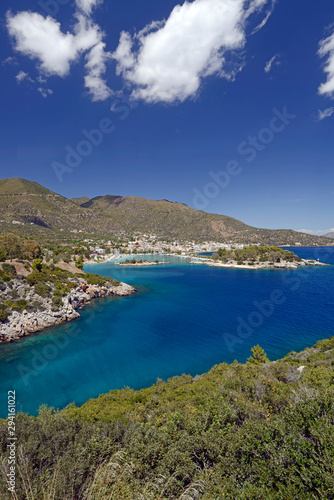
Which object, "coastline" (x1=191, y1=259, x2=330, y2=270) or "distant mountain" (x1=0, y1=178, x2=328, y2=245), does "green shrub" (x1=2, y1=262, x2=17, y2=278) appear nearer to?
"coastline" (x1=191, y1=259, x2=330, y2=270)

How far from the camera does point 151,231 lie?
6565 inches

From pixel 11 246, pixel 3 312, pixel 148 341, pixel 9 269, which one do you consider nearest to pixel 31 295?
pixel 3 312

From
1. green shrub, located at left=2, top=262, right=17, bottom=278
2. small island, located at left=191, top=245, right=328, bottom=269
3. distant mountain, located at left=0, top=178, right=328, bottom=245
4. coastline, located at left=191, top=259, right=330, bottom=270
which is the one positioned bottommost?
coastline, located at left=191, top=259, right=330, bottom=270

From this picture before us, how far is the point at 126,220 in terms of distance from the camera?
178 meters

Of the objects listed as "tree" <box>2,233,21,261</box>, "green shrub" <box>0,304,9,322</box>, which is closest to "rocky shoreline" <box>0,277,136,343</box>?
"green shrub" <box>0,304,9,322</box>

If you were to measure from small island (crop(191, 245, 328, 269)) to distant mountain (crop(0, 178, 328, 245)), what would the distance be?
6226 centimetres

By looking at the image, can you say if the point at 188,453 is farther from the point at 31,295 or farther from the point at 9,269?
the point at 9,269

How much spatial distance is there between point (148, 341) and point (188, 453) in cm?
1877

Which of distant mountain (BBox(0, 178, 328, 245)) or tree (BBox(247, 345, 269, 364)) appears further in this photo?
distant mountain (BBox(0, 178, 328, 245))

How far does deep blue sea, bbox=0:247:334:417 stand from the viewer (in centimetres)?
1552

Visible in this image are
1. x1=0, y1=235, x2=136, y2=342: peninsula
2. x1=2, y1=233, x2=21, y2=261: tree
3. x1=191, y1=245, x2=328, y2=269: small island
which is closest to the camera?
x1=0, y1=235, x2=136, y2=342: peninsula

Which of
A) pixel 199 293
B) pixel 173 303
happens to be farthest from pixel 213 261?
pixel 173 303

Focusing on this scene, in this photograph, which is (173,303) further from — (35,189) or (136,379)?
(35,189)

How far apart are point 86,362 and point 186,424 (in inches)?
583
